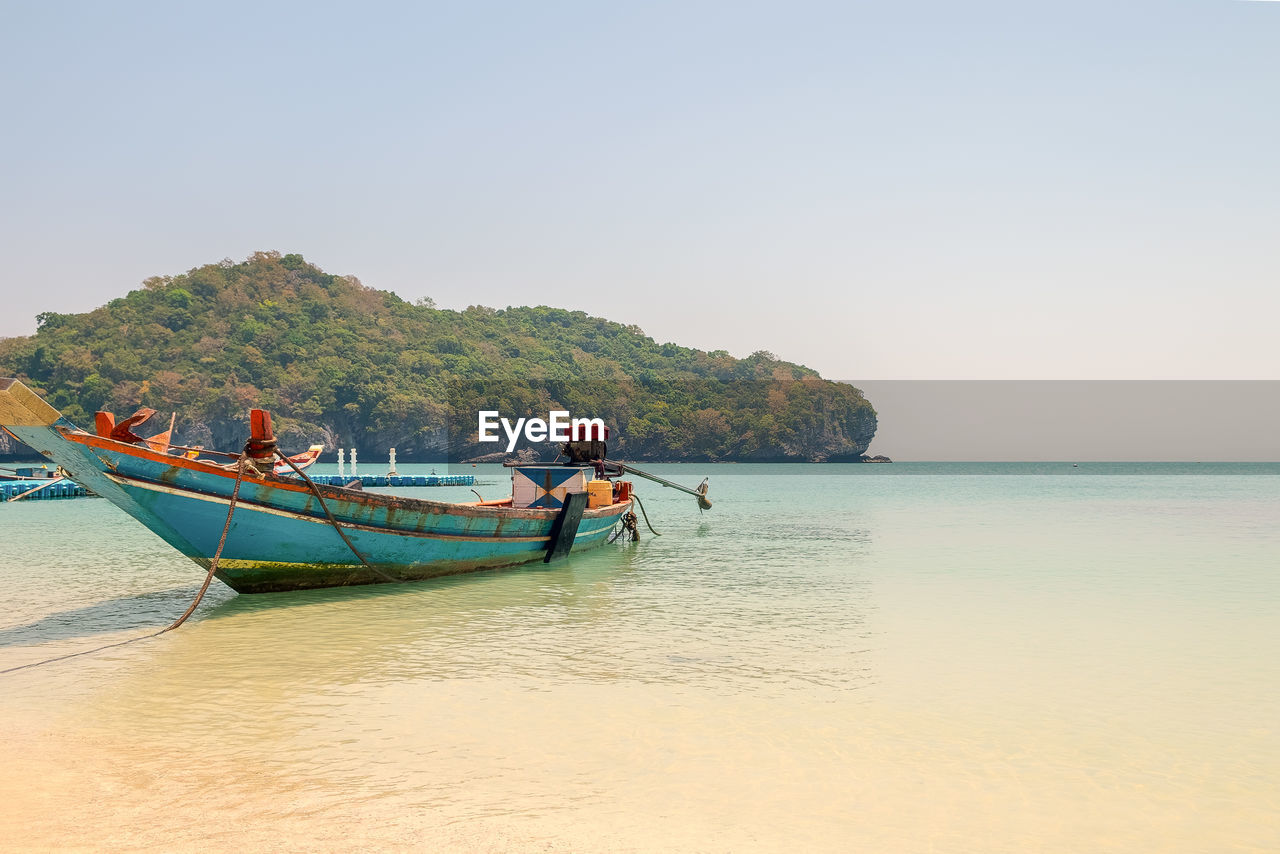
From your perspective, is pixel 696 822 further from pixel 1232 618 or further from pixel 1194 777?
pixel 1232 618

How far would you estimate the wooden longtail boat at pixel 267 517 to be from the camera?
11.7 meters

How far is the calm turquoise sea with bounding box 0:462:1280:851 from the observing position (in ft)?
19.3

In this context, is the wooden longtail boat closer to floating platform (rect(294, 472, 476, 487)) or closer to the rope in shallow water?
the rope in shallow water

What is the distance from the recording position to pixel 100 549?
23672mm

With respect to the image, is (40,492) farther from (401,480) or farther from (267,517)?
(267,517)

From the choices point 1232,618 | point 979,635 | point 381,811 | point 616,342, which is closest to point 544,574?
point 979,635

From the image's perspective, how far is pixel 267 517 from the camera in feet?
44.3

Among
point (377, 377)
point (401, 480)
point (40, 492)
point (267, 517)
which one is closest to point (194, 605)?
point (267, 517)

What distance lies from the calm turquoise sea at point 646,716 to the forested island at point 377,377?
Answer: 11484 centimetres

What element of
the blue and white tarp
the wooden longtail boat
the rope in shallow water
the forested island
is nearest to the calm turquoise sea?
the rope in shallow water

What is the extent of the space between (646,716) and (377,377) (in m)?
136

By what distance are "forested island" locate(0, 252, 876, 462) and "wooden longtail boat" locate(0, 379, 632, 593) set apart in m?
113

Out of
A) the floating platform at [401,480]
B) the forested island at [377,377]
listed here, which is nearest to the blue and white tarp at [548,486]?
the floating platform at [401,480]

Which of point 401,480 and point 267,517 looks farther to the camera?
point 401,480
